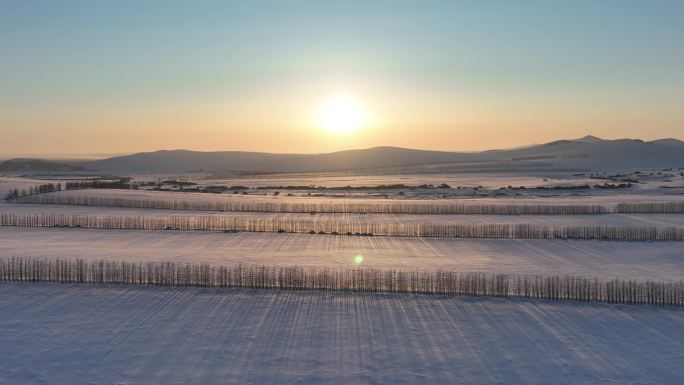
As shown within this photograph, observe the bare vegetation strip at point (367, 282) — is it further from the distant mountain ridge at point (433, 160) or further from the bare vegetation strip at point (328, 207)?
the distant mountain ridge at point (433, 160)

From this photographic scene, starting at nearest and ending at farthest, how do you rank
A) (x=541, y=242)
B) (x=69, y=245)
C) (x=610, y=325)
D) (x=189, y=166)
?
(x=610, y=325)
(x=69, y=245)
(x=541, y=242)
(x=189, y=166)

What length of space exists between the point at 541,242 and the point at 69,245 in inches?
712

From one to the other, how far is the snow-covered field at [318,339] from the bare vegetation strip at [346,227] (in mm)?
11034

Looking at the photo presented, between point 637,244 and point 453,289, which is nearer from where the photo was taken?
point 453,289

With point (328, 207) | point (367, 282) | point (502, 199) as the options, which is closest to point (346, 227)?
point (328, 207)

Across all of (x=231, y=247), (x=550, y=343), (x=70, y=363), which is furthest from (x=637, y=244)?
(x=70, y=363)

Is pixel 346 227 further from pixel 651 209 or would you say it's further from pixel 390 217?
pixel 651 209

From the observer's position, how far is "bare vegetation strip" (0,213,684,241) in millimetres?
24547

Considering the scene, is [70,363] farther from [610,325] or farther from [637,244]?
[637,244]

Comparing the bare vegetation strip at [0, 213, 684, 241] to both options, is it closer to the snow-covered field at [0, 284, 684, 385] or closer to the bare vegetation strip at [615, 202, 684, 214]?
the bare vegetation strip at [615, 202, 684, 214]

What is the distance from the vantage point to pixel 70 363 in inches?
415

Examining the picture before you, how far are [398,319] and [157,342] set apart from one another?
16.8ft

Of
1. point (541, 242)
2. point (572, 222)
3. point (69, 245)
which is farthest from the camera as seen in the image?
point (572, 222)

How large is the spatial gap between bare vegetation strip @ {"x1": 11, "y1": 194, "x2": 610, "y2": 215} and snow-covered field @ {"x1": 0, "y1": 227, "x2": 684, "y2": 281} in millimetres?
9131
